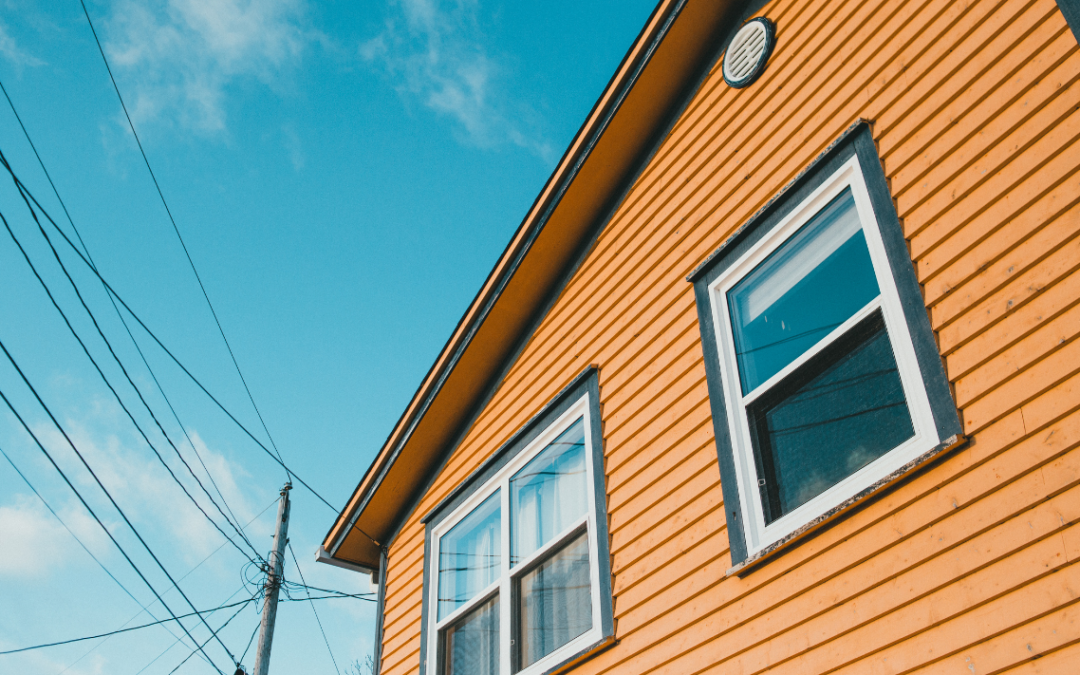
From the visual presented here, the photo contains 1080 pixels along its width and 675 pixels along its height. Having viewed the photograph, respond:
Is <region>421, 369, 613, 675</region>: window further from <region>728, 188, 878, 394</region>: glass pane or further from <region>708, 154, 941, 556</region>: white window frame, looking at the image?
<region>728, 188, 878, 394</region>: glass pane

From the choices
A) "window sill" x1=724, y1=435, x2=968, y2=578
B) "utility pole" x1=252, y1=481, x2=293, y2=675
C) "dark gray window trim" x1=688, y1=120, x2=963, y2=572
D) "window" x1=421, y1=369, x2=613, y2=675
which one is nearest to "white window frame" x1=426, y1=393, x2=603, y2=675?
"window" x1=421, y1=369, x2=613, y2=675

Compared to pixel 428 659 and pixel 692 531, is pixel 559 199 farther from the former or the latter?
pixel 428 659

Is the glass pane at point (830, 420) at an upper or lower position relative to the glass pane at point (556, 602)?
upper

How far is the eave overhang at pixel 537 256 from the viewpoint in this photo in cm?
606

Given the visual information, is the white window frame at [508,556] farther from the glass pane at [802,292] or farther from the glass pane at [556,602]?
the glass pane at [802,292]

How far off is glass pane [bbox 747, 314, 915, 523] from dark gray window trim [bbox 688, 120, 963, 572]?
6.6 inches

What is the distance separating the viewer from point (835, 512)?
12.3 ft

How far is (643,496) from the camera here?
199 inches

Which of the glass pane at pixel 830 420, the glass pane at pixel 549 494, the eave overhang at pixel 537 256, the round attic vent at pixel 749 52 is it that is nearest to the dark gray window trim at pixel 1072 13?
the glass pane at pixel 830 420

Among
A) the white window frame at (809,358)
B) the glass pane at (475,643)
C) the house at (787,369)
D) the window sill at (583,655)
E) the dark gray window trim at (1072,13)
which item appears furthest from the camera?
the glass pane at (475,643)

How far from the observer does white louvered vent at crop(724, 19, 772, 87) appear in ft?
18.0

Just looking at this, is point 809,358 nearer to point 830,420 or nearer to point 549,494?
point 830,420

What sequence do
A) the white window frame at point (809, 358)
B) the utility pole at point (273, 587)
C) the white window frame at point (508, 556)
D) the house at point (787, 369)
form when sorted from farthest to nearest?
the utility pole at point (273, 587), the white window frame at point (508, 556), the white window frame at point (809, 358), the house at point (787, 369)

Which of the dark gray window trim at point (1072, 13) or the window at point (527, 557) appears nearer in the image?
the dark gray window trim at point (1072, 13)
